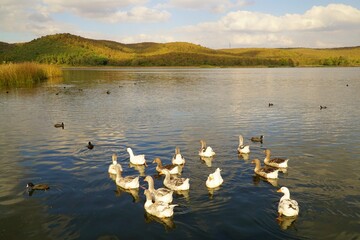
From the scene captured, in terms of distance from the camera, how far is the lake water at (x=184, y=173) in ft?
34.8

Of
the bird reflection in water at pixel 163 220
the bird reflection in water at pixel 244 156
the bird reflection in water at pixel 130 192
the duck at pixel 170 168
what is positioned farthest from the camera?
the bird reflection in water at pixel 244 156

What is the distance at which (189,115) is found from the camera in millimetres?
29641

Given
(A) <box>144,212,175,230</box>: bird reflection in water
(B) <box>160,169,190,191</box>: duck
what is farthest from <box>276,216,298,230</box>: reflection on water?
(B) <box>160,169,190,191</box>: duck

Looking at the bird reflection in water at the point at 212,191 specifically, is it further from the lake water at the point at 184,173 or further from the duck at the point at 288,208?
the duck at the point at 288,208

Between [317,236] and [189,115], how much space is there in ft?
→ 66.4

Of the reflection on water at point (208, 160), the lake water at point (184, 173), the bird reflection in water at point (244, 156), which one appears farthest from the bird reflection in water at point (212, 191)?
the bird reflection in water at point (244, 156)

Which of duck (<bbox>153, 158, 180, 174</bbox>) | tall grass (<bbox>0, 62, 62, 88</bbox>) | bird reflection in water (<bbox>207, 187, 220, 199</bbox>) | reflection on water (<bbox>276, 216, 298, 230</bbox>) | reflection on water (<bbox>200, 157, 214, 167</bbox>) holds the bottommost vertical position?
reflection on water (<bbox>276, 216, 298, 230</bbox>)

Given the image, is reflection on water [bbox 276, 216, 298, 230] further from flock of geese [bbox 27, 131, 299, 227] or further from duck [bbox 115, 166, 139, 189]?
duck [bbox 115, 166, 139, 189]

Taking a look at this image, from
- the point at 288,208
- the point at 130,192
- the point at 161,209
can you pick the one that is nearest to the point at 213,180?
the point at 161,209

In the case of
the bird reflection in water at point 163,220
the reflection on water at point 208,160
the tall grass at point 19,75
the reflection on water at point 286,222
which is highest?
the tall grass at point 19,75

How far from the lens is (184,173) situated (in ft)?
50.3

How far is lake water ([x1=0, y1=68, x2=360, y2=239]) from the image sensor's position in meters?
10.6

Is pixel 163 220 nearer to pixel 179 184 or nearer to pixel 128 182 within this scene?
pixel 179 184

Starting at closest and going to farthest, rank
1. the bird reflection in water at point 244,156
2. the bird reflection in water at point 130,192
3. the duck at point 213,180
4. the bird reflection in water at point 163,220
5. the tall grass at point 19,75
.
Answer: the bird reflection in water at point 163,220 < the bird reflection in water at point 130,192 < the duck at point 213,180 < the bird reflection in water at point 244,156 < the tall grass at point 19,75
